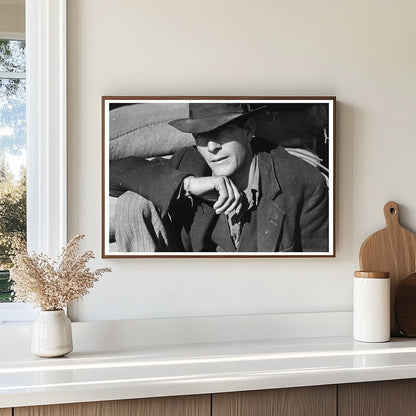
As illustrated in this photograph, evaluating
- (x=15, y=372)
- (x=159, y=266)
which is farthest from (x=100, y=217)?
(x=15, y=372)

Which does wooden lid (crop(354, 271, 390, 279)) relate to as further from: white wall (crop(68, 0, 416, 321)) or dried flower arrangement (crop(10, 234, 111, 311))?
dried flower arrangement (crop(10, 234, 111, 311))

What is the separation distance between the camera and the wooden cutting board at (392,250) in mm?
2309

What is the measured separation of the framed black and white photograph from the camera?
2205mm

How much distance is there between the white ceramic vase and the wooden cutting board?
110 cm

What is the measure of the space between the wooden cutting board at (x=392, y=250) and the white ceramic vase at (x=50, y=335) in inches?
43.4

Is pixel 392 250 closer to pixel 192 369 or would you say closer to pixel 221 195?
pixel 221 195

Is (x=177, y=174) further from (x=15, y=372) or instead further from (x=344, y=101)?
(x=15, y=372)

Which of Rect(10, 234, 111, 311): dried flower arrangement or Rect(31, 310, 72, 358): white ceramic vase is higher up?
Rect(10, 234, 111, 311): dried flower arrangement

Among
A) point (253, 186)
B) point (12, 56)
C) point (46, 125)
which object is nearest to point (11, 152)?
point (46, 125)

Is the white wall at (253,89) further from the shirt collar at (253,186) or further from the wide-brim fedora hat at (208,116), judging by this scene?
the shirt collar at (253,186)

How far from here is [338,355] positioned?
2.00 meters

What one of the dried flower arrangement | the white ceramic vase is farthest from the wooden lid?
the white ceramic vase

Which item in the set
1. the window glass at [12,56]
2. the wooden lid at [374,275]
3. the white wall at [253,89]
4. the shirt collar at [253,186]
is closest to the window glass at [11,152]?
the window glass at [12,56]

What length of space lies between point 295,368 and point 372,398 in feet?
0.83
